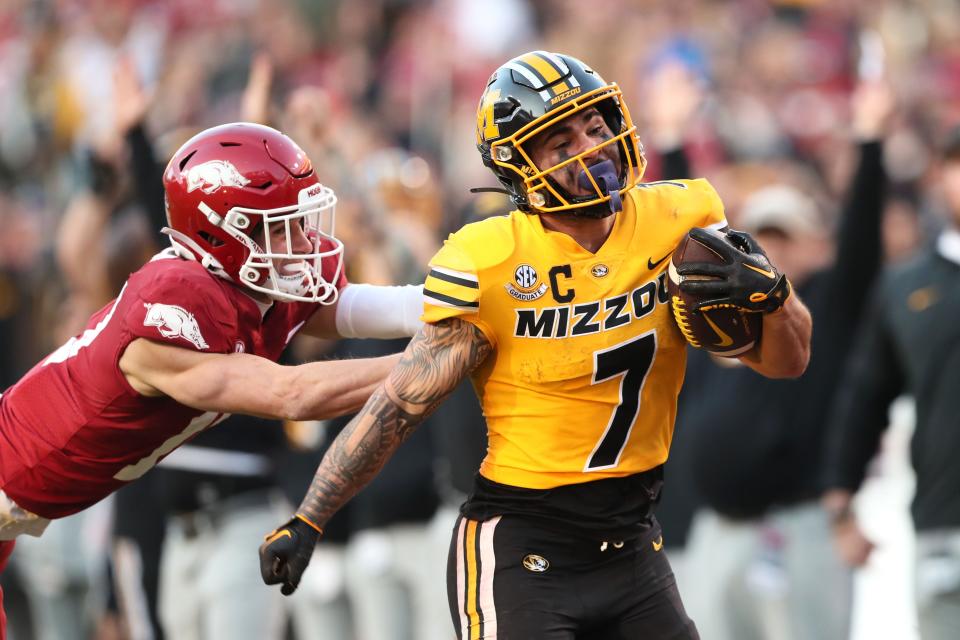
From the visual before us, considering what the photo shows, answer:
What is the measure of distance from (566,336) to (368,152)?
6.94 m

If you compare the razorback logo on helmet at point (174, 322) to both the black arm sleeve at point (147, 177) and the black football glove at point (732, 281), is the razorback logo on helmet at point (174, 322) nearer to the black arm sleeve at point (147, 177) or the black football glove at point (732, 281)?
the black football glove at point (732, 281)

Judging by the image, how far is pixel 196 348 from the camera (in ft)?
12.8

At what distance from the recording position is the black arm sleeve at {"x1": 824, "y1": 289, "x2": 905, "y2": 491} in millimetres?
5527

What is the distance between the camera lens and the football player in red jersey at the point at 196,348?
3904 mm

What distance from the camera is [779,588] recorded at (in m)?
5.95

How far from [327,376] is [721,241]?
1106 millimetres

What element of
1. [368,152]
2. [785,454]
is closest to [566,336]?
[785,454]

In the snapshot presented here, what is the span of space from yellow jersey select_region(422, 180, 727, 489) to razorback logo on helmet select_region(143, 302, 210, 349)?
681mm

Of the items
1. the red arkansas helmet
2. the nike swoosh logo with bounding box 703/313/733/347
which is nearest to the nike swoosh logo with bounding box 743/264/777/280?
the nike swoosh logo with bounding box 703/313/733/347

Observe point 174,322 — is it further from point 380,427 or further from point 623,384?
A: point 623,384

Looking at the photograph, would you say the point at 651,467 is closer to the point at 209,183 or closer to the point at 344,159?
the point at 209,183

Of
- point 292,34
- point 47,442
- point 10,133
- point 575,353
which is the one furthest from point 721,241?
point 292,34

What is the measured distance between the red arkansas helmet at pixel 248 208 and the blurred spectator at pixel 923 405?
2.20 metres

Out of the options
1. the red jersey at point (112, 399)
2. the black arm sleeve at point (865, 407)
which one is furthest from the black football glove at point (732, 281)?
the black arm sleeve at point (865, 407)
